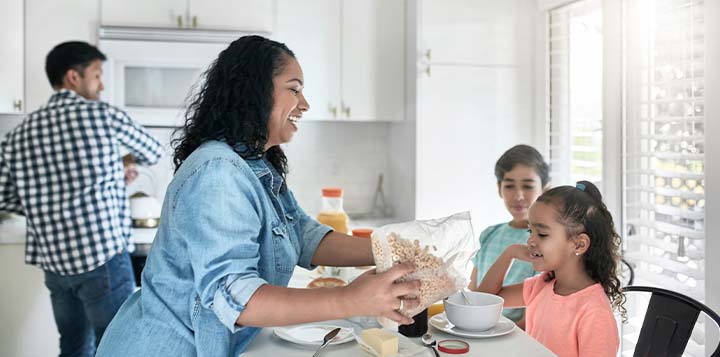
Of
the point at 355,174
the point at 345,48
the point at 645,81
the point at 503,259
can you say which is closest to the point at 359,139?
the point at 355,174

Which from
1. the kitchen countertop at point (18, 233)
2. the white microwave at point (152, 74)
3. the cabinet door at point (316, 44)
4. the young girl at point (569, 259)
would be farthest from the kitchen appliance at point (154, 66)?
the young girl at point (569, 259)

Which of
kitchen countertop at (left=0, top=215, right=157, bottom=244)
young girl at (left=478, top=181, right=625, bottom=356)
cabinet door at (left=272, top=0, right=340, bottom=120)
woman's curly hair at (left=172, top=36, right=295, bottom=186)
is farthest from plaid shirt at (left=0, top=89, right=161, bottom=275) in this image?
young girl at (left=478, top=181, right=625, bottom=356)

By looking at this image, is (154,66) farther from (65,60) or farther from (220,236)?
(220,236)

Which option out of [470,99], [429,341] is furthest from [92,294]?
[470,99]

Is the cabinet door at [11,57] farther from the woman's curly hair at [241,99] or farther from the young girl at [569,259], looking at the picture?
the young girl at [569,259]

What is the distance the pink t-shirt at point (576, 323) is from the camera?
1.56 meters

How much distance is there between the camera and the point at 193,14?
3.42 meters

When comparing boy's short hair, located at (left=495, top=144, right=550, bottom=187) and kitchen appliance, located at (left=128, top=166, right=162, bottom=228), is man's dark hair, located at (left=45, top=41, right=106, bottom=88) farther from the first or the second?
boy's short hair, located at (left=495, top=144, right=550, bottom=187)

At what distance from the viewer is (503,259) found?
1931mm

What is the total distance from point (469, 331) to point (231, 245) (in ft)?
1.76

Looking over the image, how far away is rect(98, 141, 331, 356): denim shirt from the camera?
3.97ft

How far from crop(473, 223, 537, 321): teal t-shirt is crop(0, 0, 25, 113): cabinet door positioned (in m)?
2.27

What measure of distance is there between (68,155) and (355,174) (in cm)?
176

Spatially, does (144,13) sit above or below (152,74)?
above
